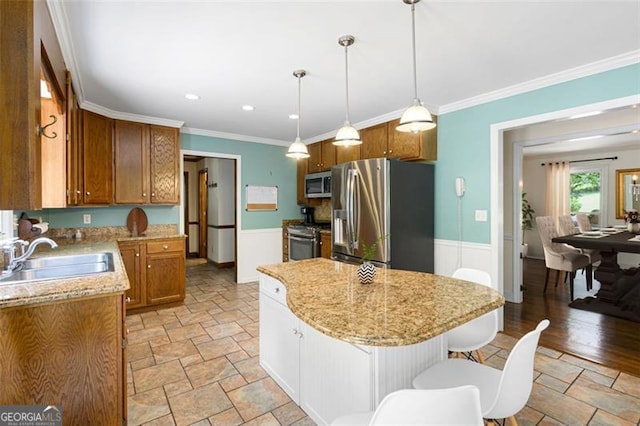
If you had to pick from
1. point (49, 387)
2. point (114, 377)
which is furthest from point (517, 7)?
point (49, 387)

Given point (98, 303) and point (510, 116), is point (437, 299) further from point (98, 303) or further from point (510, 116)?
point (510, 116)

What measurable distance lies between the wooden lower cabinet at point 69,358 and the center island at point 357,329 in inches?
36.7

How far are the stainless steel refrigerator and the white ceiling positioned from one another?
0.78 meters

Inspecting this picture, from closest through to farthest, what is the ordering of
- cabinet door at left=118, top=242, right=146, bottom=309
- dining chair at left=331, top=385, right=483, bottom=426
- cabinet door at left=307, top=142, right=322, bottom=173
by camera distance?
dining chair at left=331, top=385, right=483, bottom=426 < cabinet door at left=118, top=242, right=146, bottom=309 < cabinet door at left=307, top=142, right=322, bottom=173

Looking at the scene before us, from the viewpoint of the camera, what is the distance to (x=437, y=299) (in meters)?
1.50

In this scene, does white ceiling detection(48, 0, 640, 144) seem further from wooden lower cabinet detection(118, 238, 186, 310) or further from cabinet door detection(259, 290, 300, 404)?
cabinet door detection(259, 290, 300, 404)

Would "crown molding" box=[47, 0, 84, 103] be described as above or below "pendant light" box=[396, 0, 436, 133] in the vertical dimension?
above

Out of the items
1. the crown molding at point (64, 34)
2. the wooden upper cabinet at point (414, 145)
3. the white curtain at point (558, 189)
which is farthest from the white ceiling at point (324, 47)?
the white curtain at point (558, 189)

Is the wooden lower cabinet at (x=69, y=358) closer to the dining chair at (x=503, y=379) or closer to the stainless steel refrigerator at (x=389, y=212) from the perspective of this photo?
the dining chair at (x=503, y=379)

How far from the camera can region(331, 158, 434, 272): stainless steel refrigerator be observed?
3318 mm

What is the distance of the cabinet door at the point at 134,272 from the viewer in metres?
3.63

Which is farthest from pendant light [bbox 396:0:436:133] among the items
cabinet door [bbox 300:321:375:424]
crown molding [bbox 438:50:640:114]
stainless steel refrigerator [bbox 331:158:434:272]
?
crown molding [bbox 438:50:640:114]

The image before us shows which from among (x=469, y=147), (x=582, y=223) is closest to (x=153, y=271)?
(x=469, y=147)

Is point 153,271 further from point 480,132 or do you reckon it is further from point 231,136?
point 480,132
